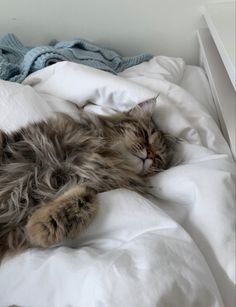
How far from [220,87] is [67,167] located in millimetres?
597

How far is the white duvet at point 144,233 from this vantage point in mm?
709

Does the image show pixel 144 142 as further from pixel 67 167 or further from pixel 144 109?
pixel 67 167

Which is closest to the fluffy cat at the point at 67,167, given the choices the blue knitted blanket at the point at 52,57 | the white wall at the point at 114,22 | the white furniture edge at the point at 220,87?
the white furniture edge at the point at 220,87

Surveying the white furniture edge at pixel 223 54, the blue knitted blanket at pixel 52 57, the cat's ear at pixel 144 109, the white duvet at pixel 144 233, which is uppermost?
the white furniture edge at pixel 223 54

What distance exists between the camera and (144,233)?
2.69 feet

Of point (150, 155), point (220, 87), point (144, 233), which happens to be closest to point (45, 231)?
point (144, 233)

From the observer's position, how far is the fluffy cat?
84 cm

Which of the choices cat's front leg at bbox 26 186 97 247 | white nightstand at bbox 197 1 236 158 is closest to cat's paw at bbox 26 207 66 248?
cat's front leg at bbox 26 186 97 247

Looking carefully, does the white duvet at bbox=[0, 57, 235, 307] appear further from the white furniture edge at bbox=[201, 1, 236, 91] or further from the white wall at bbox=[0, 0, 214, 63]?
the white wall at bbox=[0, 0, 214, 63]

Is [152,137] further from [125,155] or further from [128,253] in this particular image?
[128,253]

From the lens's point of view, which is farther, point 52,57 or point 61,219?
point 52,57

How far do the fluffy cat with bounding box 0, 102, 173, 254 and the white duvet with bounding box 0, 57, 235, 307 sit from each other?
0.12 feet

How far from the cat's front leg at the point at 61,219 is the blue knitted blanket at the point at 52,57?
23.3 inches

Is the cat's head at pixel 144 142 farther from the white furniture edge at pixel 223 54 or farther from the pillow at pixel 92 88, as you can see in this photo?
the white furniture edge at pixel 223 54
